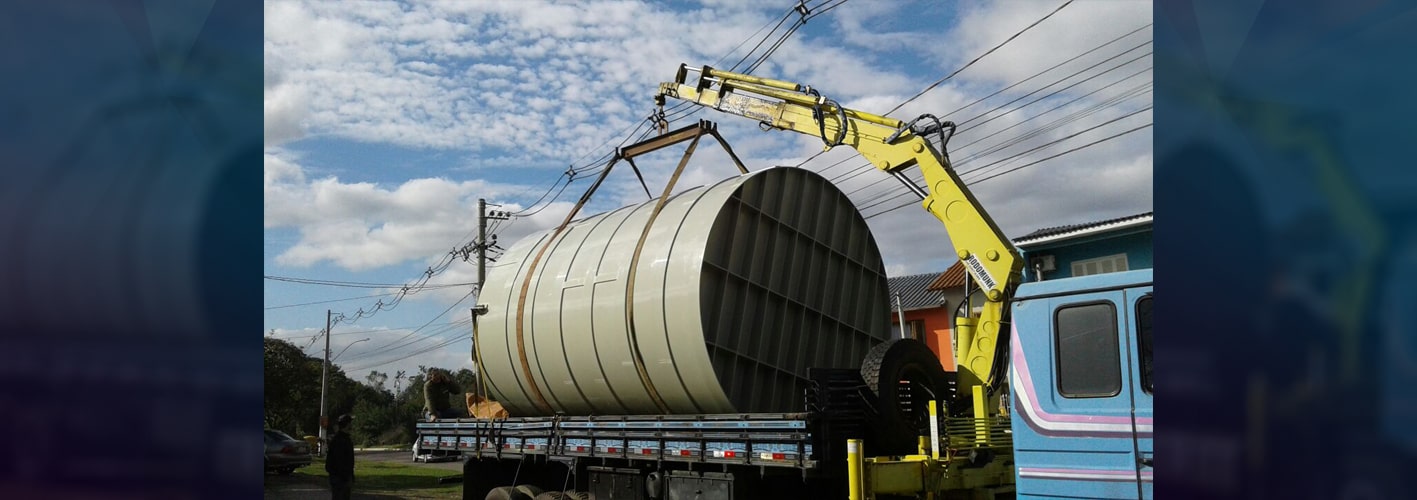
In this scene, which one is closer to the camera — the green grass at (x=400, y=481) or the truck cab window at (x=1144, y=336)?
the truck cab window at (x=1144, y=336)

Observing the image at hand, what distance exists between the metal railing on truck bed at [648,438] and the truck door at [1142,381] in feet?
8.13

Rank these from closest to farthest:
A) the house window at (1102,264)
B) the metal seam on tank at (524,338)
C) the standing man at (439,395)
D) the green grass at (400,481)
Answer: the metal seam on tank at (524,338)
the standing man at (439,395)
the green grass at (400,481)
the house window at (1102,264)

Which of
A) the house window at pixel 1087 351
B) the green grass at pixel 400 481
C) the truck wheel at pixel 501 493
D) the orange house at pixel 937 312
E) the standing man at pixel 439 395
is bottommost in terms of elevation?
the green grass at pixel 400 481

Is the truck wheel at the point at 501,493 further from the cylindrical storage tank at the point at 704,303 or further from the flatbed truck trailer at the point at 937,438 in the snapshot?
the cylindrical storage tank at the point at 704,303

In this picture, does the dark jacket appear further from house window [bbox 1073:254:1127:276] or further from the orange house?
the orange house

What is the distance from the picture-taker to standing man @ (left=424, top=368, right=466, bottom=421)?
1452cm

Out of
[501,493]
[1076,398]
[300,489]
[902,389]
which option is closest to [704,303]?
[902,389]

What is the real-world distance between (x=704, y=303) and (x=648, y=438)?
4.41 feet

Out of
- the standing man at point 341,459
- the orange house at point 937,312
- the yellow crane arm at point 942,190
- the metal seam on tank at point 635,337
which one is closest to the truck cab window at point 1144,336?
the yellow crane arm at point 942,190

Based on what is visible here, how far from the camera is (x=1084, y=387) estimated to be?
5758mm

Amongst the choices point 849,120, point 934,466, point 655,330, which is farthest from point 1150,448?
point 849,120

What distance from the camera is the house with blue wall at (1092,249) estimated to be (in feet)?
74.5

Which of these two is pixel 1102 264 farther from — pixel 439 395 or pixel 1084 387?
pixel 1084 387
